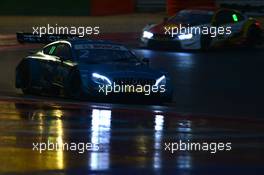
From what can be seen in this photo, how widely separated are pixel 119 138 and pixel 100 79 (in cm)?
403

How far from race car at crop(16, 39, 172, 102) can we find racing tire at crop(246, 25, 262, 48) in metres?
12.7

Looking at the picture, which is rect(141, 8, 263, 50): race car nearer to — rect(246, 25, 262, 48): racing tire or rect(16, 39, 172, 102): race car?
rect(246, 25, 262, 48): racing tire

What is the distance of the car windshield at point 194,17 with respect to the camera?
2786 centimetres

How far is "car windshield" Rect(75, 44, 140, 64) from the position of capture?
16031 millimetres

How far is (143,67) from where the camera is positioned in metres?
15.9

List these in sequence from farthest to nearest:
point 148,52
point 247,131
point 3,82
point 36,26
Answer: point 36,26, point 148,52, point 3,82, point 247,131

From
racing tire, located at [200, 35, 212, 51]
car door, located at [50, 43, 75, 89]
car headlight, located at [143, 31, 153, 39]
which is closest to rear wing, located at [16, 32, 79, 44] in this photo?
car headlight, located at [143, 31, 153, 39]

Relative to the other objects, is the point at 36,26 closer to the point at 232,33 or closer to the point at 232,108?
the point at 232,33

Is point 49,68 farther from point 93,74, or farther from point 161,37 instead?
point 161,37

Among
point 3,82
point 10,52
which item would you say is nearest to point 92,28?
point 10,52

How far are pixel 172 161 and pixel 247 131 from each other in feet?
10.3

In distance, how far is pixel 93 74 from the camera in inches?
603
